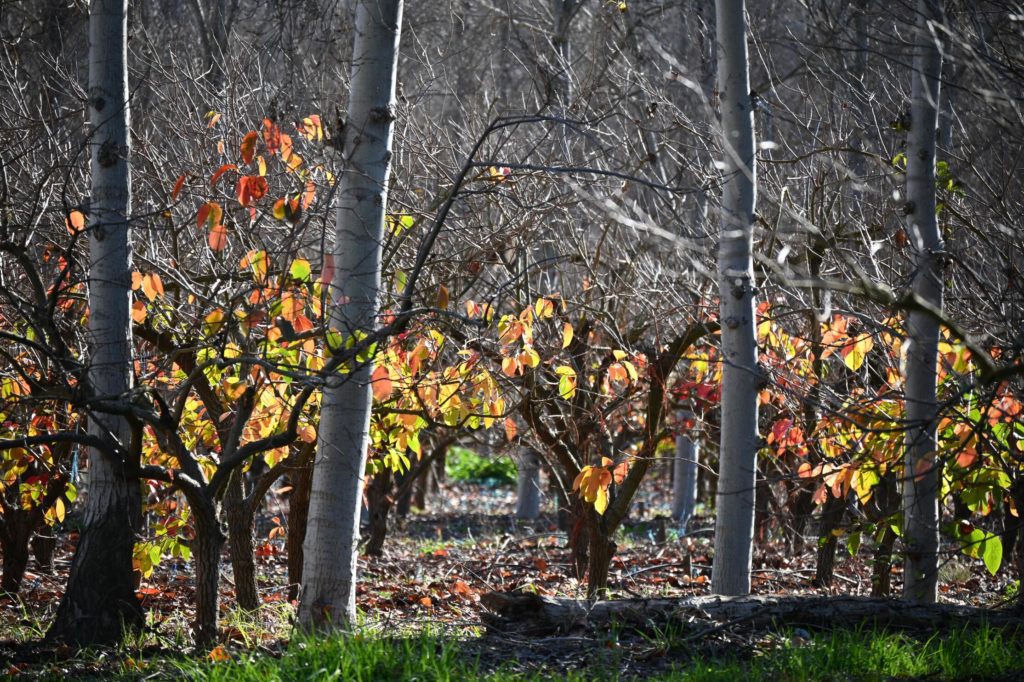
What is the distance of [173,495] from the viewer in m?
6.43

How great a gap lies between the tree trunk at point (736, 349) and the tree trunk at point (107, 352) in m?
2.87

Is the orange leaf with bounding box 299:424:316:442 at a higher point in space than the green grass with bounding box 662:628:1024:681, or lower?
higher

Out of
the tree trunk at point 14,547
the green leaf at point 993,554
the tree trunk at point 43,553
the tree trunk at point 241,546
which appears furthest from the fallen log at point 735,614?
the tree trunk at point 43,553

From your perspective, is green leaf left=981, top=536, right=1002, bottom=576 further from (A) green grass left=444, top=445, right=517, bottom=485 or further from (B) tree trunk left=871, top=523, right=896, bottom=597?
(A) green grass left=444, top=445, right=517, bottom=485

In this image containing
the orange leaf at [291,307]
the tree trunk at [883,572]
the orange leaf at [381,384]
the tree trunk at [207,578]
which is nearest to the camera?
the orange leaf at [291,307]

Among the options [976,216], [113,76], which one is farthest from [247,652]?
[976,216]

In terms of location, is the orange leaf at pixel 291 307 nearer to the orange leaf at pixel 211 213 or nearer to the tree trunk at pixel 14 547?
the orange leaf at pixel 211 213

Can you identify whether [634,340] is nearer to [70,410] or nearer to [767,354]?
[767,354]

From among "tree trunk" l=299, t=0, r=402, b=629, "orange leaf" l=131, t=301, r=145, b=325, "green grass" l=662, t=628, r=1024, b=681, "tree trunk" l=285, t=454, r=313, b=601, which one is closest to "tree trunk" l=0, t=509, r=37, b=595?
"tree trunk" l=285, t=454, r=313, b=601

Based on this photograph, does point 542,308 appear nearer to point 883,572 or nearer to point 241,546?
point 241,546

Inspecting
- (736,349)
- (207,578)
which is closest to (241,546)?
(207,578)

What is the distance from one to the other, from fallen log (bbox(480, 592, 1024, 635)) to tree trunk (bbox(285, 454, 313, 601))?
274cm

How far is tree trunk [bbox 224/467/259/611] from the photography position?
236 inches

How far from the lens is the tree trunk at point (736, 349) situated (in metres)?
4.77
